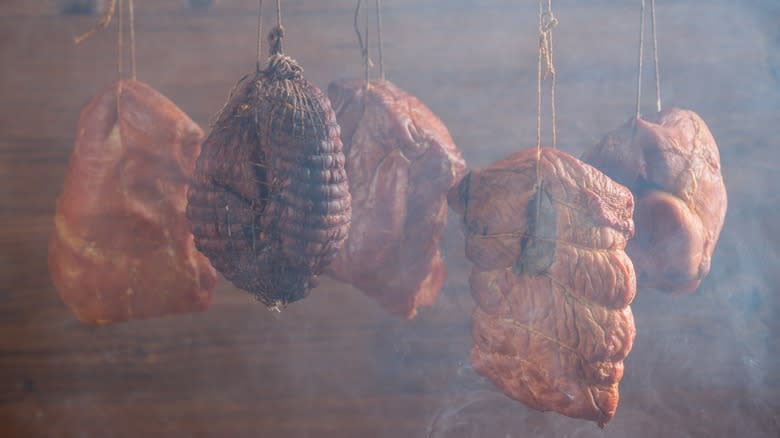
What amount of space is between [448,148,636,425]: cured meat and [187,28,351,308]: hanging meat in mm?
500

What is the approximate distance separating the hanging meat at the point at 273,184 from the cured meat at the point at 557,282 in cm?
50

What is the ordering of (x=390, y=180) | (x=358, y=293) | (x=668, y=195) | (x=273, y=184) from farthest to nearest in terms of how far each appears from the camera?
(x=358, y=293)
(x=390, y=180)
(x=668, y=195)
(x=273, y=184)

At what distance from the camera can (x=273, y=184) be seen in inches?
72.7

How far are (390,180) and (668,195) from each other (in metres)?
0.94

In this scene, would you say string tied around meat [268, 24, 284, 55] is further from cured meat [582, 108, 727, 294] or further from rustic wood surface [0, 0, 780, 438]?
cured meat [582, 108, 727, 294]

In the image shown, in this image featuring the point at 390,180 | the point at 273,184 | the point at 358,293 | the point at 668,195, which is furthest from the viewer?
the point at 358,293

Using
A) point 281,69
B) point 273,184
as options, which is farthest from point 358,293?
point 281,69

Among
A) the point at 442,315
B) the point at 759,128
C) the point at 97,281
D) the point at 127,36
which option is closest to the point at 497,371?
the point at 442,315

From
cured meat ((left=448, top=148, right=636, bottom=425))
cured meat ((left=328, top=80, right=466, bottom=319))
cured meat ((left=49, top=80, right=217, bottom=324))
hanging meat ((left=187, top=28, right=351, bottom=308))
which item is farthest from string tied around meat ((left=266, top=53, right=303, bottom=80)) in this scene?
cured meat ((left=448, top=148, right=636, bottom=425))

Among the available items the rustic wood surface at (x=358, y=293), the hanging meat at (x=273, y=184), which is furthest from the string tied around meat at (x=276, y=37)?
the rustic wood surface at (x=358, y=293)

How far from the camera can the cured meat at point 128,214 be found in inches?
89.8

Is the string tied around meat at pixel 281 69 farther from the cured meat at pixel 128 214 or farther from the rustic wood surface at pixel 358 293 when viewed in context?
the rustic wood surface at pixel 358 293

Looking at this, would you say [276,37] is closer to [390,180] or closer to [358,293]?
[390,180]

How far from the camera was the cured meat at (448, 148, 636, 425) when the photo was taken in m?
1.90
